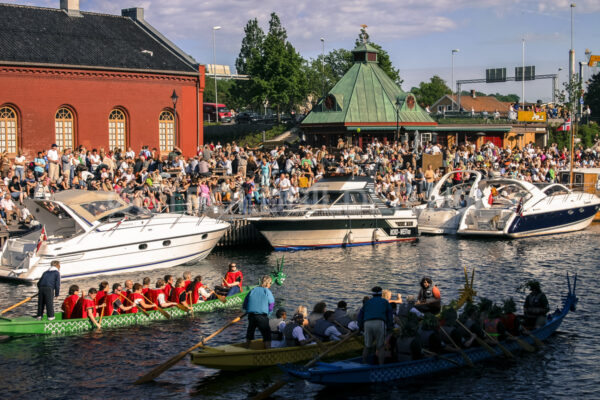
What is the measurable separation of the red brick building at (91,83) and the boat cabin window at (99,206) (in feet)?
55.7

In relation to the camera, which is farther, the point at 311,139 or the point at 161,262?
the point at 311,139

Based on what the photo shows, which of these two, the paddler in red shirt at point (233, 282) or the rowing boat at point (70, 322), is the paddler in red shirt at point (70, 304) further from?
the paddler in red shirt at point (233, 282)

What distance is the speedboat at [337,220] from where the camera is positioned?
1339 inches

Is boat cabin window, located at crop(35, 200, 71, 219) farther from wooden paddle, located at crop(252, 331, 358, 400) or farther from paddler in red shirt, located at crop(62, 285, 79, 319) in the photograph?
wooden paddle, located at crop(252, 331, 358, 400)

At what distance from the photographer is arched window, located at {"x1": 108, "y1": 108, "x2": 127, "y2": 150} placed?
158ft

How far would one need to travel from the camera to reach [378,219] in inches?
1391

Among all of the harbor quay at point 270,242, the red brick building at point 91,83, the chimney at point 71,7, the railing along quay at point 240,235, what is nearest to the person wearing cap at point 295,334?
the harbor quay at point 270,242

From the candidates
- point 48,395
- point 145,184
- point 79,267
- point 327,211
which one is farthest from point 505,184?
point 48,395

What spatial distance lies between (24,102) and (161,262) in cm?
1936

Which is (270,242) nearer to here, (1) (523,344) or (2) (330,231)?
(2) (330,231)

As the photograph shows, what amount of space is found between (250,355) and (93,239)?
477 inches

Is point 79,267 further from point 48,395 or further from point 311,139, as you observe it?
point 311,139

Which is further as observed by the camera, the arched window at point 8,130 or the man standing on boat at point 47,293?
the arched window at point 8,130

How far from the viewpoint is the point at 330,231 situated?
34531 mm
